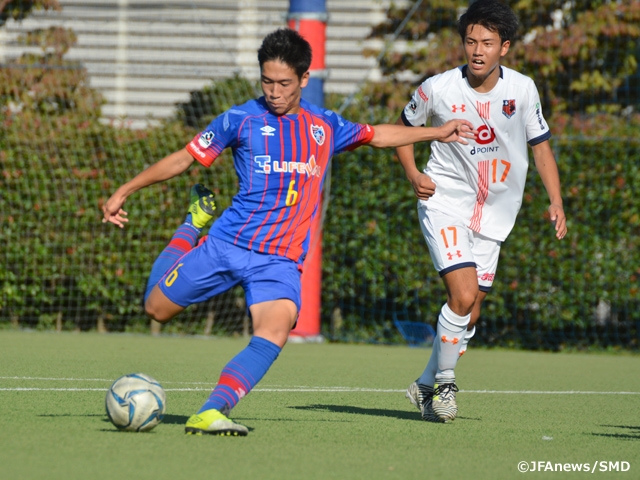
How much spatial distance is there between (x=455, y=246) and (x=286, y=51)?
1591 mm

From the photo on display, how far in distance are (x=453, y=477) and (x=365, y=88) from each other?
1025 cm

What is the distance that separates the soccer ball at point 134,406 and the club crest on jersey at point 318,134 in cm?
144

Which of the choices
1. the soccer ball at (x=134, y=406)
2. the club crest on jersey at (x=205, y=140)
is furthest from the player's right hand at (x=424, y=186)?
the soccer ball at (x=134, y=406)

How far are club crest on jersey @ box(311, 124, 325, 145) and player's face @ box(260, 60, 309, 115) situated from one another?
169 mm

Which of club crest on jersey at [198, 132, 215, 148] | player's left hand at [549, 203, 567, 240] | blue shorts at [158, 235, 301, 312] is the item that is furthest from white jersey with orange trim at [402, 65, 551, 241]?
club crest on jersey at [198, 132, 215, 148]

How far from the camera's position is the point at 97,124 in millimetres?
11242

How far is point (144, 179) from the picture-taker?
4.55m

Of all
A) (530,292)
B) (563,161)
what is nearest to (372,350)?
(530,292)

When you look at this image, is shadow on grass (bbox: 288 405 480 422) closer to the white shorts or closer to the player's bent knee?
the white shorts

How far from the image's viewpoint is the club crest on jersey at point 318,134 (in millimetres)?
4742

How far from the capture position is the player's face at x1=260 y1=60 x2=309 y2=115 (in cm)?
456

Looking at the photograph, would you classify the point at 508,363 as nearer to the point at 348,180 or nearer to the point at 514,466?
the point at 348,180

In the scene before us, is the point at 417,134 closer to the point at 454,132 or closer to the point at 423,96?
the point at 454,132

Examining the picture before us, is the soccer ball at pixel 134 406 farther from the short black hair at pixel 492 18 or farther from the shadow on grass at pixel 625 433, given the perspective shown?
the short black hair at pixel 492 18
